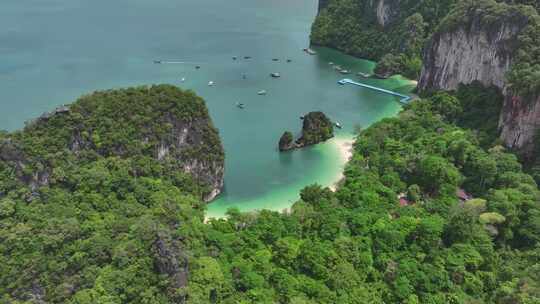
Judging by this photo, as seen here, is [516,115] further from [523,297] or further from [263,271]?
[263,271]

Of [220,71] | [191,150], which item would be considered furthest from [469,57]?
[191,150]

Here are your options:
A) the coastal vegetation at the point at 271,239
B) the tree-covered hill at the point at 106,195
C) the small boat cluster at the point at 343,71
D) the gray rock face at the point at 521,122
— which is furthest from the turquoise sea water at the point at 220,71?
the gray rock face at the point at 521,122

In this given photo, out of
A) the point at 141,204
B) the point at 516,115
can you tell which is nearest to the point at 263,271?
the point at 141,204

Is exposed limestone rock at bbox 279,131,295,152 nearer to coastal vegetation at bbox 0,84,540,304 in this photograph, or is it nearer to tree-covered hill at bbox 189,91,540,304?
tree-covered hill at bbox 189,91,540,304

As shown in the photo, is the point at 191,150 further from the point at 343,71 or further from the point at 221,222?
the point at 343,71

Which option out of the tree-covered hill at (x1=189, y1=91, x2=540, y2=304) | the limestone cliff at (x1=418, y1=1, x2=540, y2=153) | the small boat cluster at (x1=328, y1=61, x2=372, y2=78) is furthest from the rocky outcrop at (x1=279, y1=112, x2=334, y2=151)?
the small boat cluster at (x1=328, y1=61, x2=372, y2=78)
